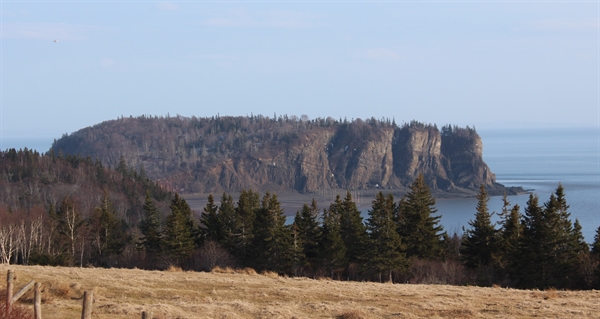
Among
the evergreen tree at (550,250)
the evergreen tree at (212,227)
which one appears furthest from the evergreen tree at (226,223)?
the evergreen tree at (550,250)

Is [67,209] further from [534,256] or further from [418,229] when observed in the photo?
[534,256]

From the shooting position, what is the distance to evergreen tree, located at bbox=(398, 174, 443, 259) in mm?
46781

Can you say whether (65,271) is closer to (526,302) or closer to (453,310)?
(453,310)

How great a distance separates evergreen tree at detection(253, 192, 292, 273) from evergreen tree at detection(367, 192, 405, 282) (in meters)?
6.10

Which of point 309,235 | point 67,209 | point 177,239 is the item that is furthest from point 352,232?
point 67,209

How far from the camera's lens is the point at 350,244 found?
48.8 m

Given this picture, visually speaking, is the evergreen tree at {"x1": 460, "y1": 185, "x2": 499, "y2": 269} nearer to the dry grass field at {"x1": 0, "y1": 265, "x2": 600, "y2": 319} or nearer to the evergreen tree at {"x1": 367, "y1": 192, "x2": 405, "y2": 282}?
the evergreen tree at {"x1": 367, "y1": 192, "x2": 405, "y2": 282}

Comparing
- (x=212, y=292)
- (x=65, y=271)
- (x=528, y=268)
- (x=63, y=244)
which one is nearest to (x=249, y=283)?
(x=212, y=292)

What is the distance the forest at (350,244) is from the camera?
40.7 m

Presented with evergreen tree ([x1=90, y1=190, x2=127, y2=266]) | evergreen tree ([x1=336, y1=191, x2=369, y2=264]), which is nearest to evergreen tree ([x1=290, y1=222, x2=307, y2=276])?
evergreen tree ([x1=336, y1=191, x2=369, y2=264])

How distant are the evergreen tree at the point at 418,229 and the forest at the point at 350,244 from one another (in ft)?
0.25

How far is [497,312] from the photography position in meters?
19.5

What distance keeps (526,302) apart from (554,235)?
2115 cm

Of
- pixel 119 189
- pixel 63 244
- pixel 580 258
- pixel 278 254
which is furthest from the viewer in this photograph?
pixel 119 189
